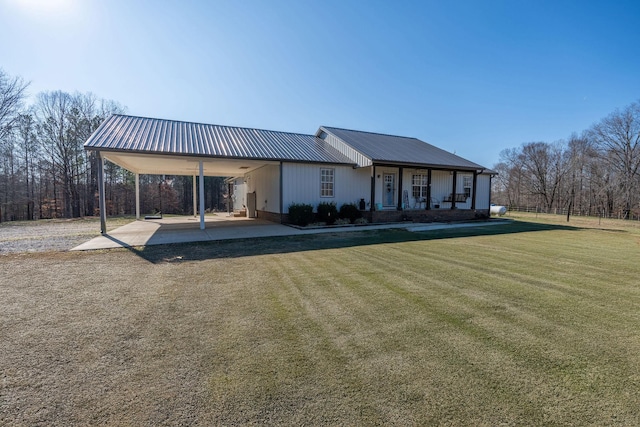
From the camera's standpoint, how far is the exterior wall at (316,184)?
1420 cm

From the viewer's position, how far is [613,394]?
2174mm

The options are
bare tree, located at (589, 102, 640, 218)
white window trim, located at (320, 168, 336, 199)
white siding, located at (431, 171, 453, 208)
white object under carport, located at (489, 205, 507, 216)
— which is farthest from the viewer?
bare tree, located at (589, 102, 640, 218)

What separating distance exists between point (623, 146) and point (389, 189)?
32.7m

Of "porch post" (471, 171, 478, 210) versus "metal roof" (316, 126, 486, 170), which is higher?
"metal roof" (316, 126, 486, 170)

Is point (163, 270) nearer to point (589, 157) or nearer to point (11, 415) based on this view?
point (11, 415)

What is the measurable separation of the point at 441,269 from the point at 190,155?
1025cm

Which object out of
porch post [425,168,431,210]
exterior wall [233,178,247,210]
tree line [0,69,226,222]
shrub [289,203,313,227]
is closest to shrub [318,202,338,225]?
shrub [289,203,313,227]

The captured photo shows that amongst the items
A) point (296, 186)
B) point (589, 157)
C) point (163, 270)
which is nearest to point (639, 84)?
point (589, 157)

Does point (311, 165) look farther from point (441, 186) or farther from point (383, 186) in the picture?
point (441, 186)

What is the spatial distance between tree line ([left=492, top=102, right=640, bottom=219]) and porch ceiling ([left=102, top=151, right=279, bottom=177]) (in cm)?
2495

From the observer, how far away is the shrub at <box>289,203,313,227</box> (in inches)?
536

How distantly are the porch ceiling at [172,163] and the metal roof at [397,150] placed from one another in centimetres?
533

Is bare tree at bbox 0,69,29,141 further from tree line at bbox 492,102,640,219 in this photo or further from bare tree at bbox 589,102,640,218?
bare tree at bbox 589,102,640,218

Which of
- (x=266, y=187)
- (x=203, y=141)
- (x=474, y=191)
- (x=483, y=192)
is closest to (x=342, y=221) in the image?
(x=266, y=187)
